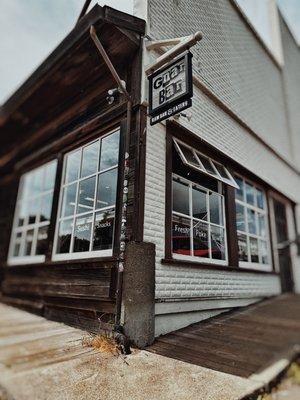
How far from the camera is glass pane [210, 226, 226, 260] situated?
5.59 metres

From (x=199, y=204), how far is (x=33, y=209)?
3932 mm

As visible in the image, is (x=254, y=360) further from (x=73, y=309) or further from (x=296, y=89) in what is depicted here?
(x=296, y=89)

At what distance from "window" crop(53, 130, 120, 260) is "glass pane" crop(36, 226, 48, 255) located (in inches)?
24.4

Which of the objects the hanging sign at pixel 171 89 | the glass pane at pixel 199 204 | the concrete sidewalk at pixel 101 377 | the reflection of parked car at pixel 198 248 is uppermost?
the hanging sign at pixel 171 89

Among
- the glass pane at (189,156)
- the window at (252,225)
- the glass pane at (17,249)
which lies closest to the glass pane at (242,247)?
the window at (252,225)

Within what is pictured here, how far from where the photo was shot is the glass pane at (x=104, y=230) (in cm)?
445

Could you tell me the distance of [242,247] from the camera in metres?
6.66

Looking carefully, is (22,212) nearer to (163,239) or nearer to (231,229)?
(163,239)

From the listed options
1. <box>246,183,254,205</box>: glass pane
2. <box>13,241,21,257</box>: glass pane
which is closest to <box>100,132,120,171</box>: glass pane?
<box>13,241,21,257</box>: glass pane

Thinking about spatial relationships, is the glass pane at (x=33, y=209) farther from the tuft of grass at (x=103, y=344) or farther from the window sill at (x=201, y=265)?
the tuft of grass at (x=103, y=344)

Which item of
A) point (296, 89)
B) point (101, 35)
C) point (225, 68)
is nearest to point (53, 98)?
point (101, 35)

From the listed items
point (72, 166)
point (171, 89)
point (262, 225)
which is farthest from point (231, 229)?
point (72, 166)

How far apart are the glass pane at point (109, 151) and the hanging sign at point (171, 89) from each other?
84 cm

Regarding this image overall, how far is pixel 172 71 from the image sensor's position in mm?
4219
